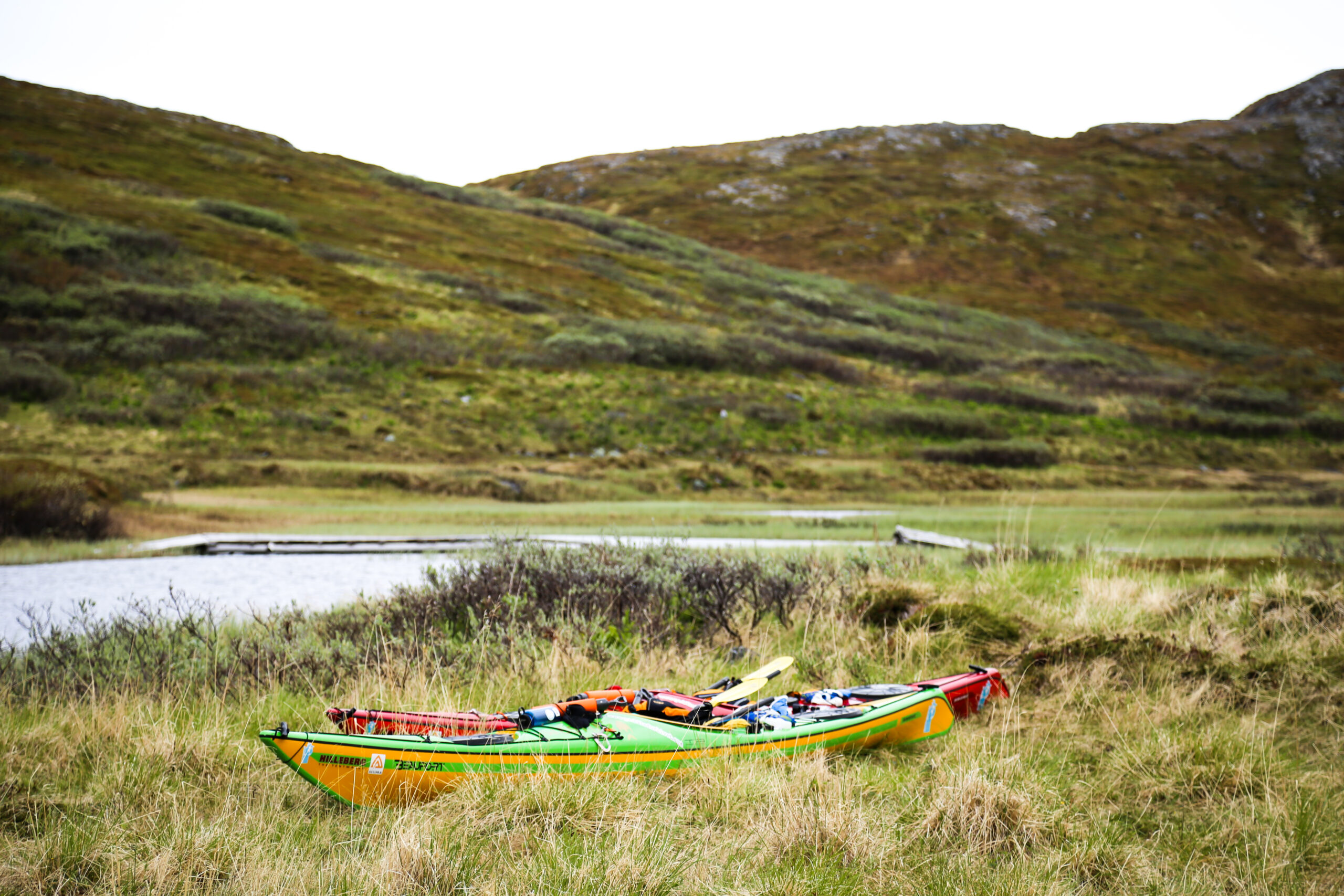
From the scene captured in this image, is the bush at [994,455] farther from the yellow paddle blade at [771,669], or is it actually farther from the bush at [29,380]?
the bush at [29,380]

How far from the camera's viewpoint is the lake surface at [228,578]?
9211 mm

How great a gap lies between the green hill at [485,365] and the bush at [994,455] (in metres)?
0.09

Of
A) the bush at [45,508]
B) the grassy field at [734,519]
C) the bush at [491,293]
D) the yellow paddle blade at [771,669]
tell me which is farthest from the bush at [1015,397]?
the yellow paddle blade at [771,669]

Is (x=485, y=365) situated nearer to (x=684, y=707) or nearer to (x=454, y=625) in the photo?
(x=454, y=625)

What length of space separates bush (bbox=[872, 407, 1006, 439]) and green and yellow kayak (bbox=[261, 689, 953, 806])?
89.6ft

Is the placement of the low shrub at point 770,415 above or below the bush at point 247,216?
below

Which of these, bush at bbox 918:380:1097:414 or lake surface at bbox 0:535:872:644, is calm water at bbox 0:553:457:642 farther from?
bush at bbox 918:380:1097:414

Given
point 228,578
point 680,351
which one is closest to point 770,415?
point 680,351

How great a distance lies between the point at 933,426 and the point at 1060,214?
54.3m

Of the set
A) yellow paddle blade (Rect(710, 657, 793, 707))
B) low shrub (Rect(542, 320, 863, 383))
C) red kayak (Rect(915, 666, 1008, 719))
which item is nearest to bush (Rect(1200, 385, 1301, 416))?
low shrub (Rect(542, 320, 863, 383))

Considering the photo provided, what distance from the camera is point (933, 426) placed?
31406 mm

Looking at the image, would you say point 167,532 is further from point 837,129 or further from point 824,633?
point 837,129

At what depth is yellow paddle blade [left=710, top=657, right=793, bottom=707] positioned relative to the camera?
515 centimetres

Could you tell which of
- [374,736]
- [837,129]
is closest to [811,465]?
[374,736]
